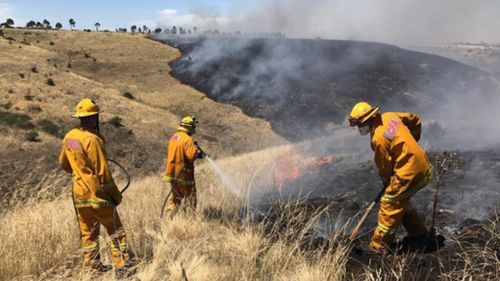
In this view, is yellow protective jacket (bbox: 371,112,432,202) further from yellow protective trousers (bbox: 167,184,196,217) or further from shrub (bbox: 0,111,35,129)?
shrub (bbox: 0,111,35,129)

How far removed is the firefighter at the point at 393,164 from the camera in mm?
5031

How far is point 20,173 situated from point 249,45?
29.4m

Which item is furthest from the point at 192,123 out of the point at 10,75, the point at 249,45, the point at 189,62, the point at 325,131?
the point at 249,45

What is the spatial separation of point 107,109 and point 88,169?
2241 centimetres

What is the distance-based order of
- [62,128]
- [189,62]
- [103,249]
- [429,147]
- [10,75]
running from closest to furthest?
1. [103,249]
2. [429,147]
3. [62,128]
4. [10,75]
5. [189,62]

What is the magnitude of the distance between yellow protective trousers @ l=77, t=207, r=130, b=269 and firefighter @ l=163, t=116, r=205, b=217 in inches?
88.5

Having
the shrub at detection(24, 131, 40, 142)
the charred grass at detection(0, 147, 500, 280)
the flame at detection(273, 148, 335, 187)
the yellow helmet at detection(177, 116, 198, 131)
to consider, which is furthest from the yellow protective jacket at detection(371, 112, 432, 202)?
the shrub at detection(24, 131, 40, 142)

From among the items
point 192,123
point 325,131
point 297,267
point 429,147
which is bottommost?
point 325,131

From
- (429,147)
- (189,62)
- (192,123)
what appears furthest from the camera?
(189,62)

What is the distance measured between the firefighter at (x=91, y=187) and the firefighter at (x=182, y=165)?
2.30 metres

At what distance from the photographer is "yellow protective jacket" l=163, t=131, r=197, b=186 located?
7.14 m

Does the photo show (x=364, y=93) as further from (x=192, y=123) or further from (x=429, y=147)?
(x=192, y=123)

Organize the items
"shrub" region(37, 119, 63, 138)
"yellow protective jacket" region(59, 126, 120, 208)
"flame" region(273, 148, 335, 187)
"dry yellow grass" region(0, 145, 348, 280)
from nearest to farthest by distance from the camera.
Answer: "dry yellow grass" region(0, 145, 348, 280), "yellow protective jacket" region(59, 126, 120, 208), "flame" region(273, 148, 335, 187), "shrub" region(37, 119, 63, 138)

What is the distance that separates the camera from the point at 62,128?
70.9ft
